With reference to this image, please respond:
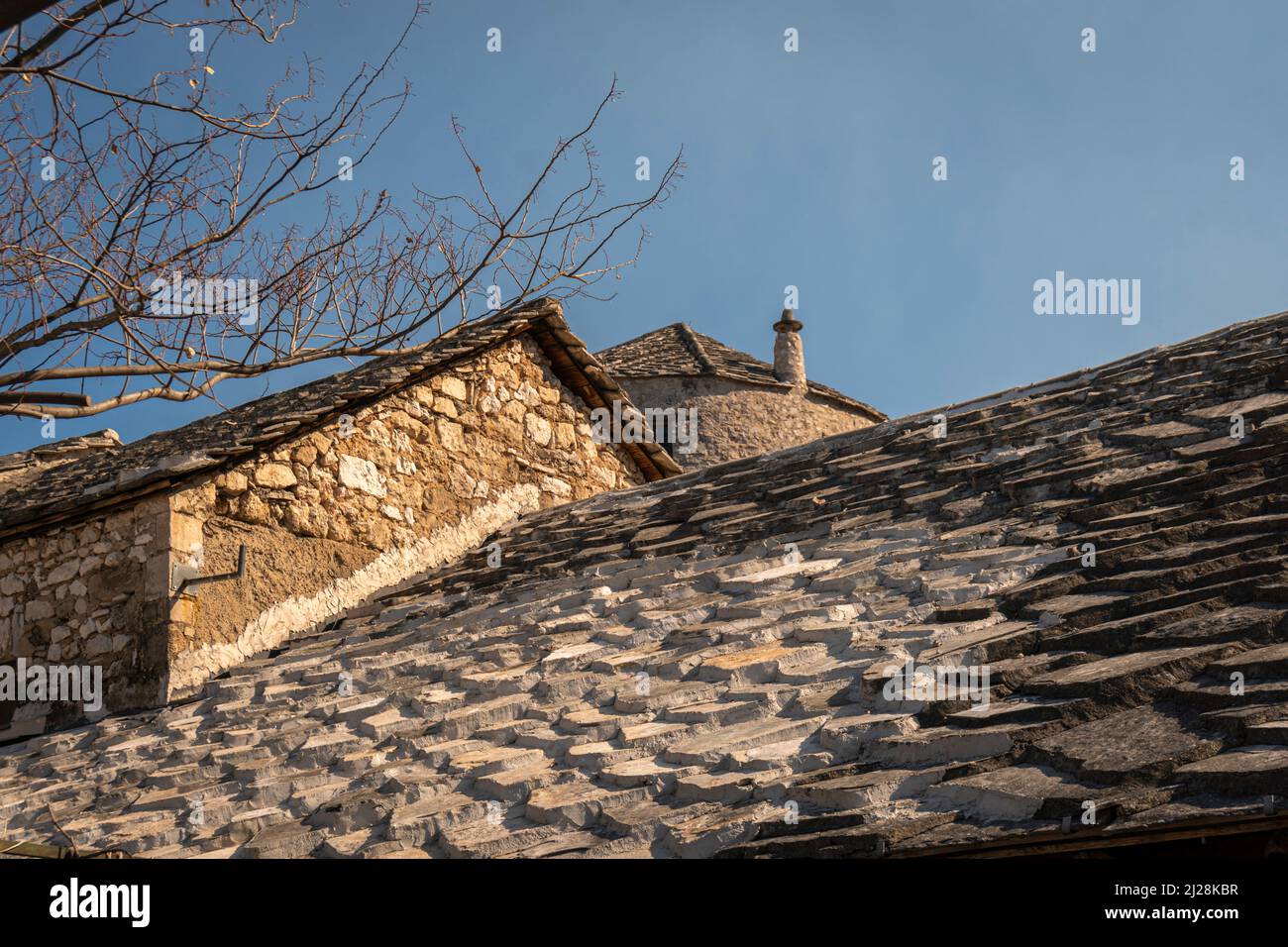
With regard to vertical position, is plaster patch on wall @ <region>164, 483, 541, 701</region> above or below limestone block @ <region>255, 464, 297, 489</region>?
below

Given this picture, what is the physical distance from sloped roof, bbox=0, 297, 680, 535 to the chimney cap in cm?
996

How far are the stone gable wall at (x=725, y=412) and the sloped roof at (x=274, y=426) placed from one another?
8.51 metres

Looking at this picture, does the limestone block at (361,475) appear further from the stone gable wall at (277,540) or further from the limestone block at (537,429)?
the limestone block at (537,429)

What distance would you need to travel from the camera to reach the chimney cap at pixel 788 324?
19.1 m

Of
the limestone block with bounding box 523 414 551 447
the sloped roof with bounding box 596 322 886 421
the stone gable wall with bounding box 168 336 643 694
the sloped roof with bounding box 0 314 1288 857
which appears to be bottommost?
the sloped roof with bounding box 0 314 1288 857

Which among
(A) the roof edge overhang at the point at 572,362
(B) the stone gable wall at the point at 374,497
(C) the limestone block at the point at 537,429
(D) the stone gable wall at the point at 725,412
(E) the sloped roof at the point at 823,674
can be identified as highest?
(D) the stone gable wall at the point at 725,412

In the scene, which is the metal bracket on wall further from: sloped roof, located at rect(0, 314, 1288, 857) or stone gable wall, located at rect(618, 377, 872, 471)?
stone gable wall, located at rect(618, 377, 872, 471)

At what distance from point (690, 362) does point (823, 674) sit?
14738 millimetres

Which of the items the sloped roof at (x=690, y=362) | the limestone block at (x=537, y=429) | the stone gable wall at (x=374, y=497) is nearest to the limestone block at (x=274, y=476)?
the stone gable wall at (x=374, y=497)

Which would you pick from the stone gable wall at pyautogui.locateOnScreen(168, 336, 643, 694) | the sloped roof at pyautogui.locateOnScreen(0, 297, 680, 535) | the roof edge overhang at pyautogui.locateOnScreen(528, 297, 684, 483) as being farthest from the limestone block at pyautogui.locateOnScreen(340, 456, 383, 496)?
the roof edge overhang at pyautogui.locateOnScreen(528, 297, 684, 483)

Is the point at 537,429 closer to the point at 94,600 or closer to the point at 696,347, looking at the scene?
the point at 94,600

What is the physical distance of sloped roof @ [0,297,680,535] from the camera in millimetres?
6914

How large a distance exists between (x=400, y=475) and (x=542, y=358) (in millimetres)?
1564
